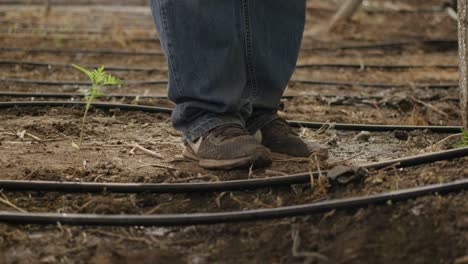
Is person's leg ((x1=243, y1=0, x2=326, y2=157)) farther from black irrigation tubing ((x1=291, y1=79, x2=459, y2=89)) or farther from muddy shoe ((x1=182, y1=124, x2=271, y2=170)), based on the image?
black irrigation tubing ((x1=291, y1=79, x2=459, y2=89))

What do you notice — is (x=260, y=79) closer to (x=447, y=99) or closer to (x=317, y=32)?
(x=447, y=99)

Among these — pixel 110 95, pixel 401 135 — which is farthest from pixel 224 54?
pixel 110 95

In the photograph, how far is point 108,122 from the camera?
11.8 feet

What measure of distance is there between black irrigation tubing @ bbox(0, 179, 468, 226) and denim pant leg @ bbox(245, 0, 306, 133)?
2.42ft

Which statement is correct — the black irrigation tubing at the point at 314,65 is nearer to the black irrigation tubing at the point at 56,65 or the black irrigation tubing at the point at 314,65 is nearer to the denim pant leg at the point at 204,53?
the black irrigation tubing at the point at 56,65

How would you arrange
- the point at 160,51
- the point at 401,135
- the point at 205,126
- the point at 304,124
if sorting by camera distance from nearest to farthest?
the point at 205,126 → the point at 401,135 → the point at 304,124 → the point at 160,51

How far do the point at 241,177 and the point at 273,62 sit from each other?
0.51m

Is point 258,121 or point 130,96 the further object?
point 130,96

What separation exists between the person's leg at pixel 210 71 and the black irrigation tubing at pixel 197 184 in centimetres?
16

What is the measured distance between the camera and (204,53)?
2.60 meters

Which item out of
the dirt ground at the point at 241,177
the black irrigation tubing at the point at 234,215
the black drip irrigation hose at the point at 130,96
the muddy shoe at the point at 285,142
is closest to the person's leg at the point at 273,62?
the muddy shoe at the point at 285,142

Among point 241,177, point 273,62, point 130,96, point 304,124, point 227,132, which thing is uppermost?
point 273,62

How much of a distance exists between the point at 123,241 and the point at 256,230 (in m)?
0.41

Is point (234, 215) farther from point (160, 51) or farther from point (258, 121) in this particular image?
point (160, 51)
